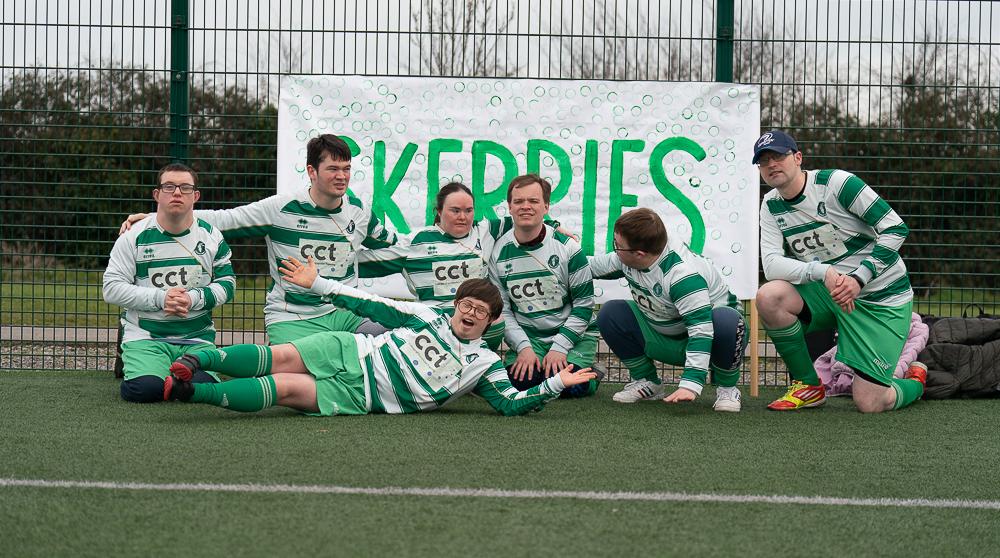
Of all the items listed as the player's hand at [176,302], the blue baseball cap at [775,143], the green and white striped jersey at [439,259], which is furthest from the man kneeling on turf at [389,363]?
the blue baseball cap at [775,143]

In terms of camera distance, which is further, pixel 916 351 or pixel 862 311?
pixel 916 351

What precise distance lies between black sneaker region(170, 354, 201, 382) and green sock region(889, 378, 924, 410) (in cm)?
336

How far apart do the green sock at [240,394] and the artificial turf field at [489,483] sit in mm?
81

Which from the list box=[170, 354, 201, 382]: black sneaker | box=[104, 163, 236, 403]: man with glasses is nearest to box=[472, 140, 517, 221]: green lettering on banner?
box=[104, 163, 236, 403]: man with glasses

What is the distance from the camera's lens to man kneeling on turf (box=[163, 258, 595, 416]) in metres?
4.70

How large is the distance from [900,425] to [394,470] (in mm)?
2570

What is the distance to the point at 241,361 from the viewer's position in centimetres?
465

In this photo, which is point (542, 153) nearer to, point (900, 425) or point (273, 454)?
point (900, 425)

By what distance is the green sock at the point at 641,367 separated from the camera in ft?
18.6

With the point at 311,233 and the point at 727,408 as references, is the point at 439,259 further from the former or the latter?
the point at 727,408

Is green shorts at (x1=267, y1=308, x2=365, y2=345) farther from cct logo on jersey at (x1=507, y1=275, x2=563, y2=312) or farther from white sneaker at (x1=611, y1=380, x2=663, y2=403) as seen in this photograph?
white sneaker at (x1=611, y1=380, x2=663, y2=403)

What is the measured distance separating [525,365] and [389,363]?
3.07ft

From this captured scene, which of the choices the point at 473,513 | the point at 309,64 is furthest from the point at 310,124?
the point at 473,513

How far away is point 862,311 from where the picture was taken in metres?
5.38
